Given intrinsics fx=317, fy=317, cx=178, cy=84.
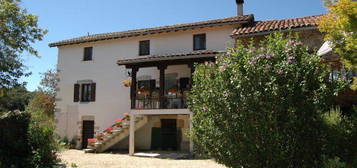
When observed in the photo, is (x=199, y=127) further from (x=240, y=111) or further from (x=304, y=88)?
(x=304, y=88)

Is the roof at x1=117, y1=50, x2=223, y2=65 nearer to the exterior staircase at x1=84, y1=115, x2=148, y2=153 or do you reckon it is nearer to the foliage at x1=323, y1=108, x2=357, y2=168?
the exterior staircase at x1=84, y1=115, x2=148, y2=153

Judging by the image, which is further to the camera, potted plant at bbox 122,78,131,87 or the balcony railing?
potted plant at bbox 122,78,131,87

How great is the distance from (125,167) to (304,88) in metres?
7.45

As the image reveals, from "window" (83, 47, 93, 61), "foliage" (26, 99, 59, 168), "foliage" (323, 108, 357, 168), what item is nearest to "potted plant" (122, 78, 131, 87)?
"window" (83, 47, 93, 61)

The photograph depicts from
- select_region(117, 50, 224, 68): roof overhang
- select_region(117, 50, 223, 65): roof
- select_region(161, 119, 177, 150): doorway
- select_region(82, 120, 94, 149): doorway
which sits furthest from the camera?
select_region(82, 120, 94, 149): doorway

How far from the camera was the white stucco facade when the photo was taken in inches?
721

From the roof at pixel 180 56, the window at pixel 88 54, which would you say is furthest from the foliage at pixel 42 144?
the window at pixel 88 54

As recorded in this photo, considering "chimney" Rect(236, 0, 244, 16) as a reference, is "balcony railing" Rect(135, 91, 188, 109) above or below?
below

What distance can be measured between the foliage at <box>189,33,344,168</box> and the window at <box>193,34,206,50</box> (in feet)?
36.0

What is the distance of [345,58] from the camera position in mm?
6641

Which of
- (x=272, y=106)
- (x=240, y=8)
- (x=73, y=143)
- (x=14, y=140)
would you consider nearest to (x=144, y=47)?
(x=240, y=8)

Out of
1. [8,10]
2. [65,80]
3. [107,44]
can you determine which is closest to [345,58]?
[8,10]

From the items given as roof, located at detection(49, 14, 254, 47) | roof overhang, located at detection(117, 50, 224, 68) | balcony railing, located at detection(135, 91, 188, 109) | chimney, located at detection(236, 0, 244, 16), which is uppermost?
chimney, located at detection(236, 0, 244, 16)

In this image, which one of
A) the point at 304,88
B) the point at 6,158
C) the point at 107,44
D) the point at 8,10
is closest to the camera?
the point at 304,88
